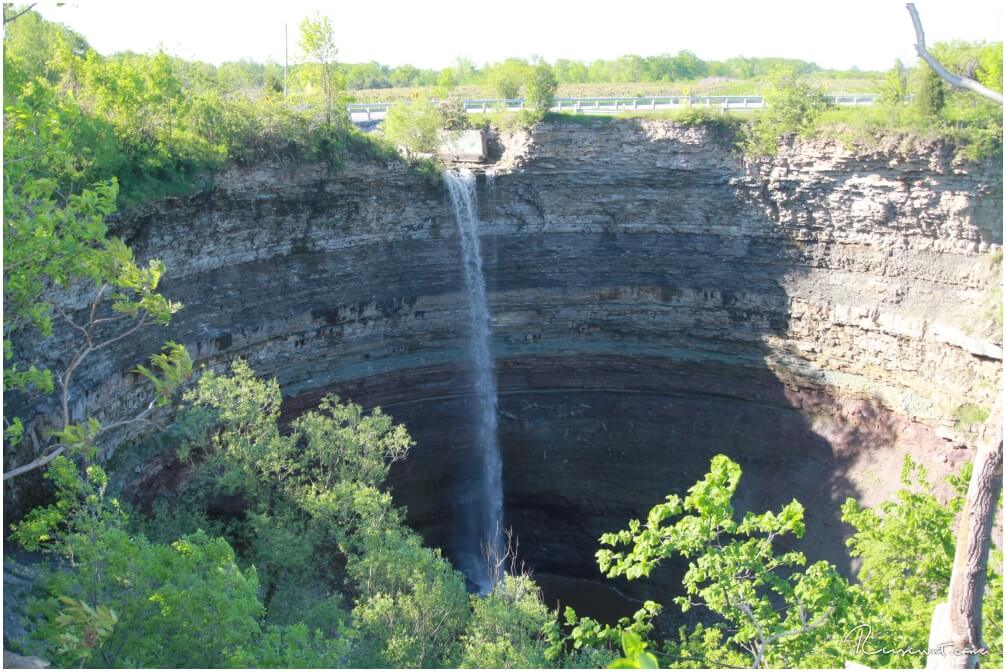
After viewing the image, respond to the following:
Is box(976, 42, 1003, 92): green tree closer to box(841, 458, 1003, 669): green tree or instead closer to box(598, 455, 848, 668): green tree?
box(841, 458, 1003, 669): green tree

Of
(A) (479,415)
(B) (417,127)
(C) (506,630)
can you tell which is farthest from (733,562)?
(B) (417,127)

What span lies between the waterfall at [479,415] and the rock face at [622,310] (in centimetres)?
41

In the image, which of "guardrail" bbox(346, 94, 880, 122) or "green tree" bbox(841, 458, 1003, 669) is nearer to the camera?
"green tree" bbox(841, 458, 1003, 669)

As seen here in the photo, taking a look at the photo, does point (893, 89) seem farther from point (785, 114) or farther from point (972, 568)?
point (972, 568)

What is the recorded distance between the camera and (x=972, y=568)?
10.4 m

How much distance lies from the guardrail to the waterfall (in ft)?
12.5

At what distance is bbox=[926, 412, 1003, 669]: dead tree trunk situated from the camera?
1016cm

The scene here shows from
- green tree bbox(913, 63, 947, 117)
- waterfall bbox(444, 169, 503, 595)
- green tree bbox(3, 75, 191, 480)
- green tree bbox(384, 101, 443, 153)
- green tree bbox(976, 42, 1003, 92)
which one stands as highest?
green tree bbox(976, 42, 1003, 92)

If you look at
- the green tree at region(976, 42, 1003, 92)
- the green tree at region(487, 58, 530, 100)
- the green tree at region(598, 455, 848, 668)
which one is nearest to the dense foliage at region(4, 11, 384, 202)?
the green tree at region(487, 58, 530, 100)

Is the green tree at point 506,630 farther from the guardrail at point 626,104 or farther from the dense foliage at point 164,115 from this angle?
the guardrail at point 626,104

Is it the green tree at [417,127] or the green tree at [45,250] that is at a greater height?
the green tree at [417,127]

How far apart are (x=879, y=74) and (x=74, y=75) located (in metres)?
24.4

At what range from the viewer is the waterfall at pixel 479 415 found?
27.2m

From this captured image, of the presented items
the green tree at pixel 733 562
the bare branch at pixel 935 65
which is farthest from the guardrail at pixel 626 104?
the green tree at pixel 733 562
